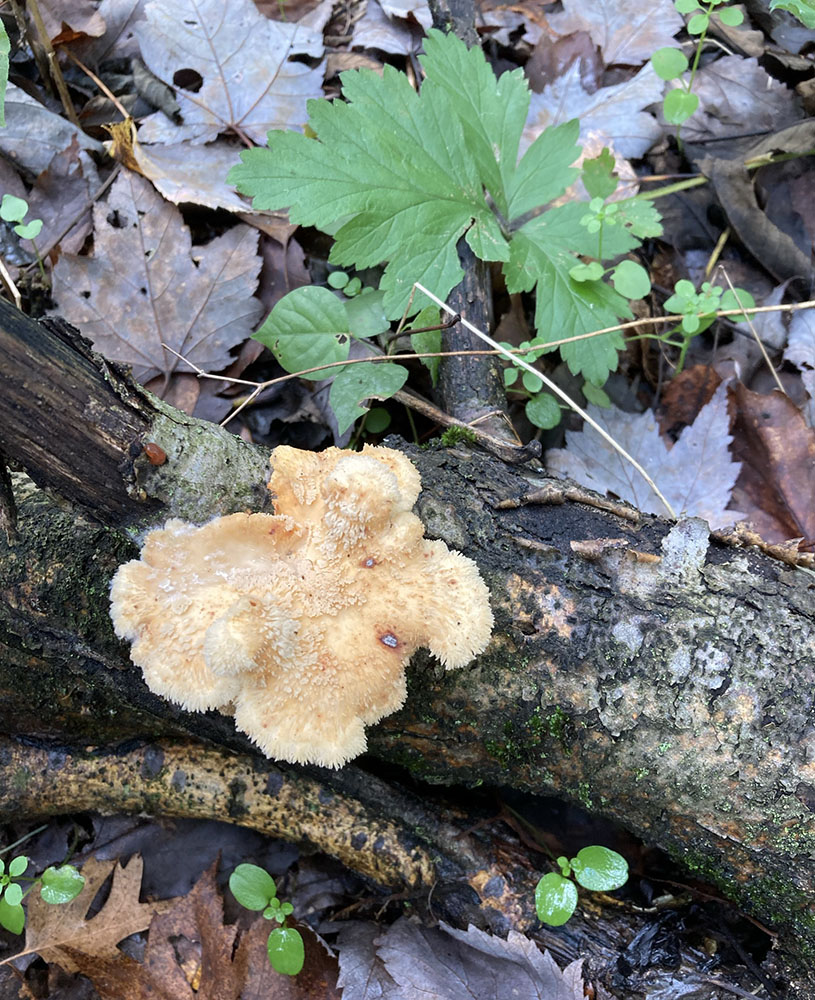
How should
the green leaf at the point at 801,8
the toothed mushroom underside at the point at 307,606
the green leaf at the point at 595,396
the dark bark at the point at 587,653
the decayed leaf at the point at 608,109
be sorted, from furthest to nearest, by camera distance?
the decayed leaf at the point at 608,109, the green leaf at the point at 595,396, the green leaf at the point at 801,8, the dark bark at the point at 587,653, the toothed mushroom underside at the point at 307,606

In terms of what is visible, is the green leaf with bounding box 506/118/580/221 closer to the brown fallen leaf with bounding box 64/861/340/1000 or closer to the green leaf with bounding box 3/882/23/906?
the brown fallen leaf with bounding box 64/861/340/1000

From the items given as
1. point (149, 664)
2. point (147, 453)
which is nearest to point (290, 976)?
point (149, 664)

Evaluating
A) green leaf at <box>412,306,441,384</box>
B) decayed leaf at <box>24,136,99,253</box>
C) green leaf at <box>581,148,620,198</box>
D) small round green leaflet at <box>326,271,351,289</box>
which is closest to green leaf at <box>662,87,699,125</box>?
green leaf at <box>581,148,620,198</box>

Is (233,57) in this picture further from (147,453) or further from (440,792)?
(440,792)

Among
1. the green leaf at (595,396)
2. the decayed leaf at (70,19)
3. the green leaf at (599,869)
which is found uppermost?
the decayed leaf at (70,19)

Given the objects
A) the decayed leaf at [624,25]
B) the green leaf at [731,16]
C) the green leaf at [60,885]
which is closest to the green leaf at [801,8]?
the green leaf at [731,16]

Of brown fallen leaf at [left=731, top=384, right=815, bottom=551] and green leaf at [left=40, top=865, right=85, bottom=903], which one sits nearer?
green leaf at [left=40, top=865, right=85, bottom=903]

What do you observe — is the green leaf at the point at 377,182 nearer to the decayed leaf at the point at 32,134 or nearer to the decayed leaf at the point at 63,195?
the decayed leaf at the point at 63,195
